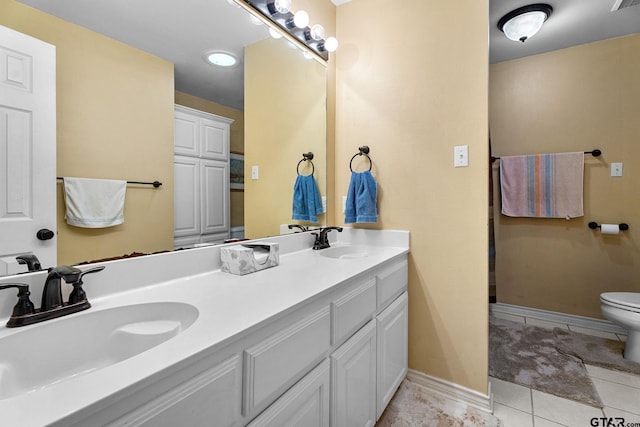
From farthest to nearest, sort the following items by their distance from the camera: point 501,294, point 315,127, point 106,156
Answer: point 501,294
point 315,127
point 106,156

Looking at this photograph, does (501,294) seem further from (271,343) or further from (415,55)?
(271,343)

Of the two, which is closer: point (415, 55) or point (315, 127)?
point (415, 55)

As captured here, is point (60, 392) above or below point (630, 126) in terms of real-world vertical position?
below

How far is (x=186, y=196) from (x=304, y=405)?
0.80 m

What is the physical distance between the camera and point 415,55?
1647 millimetres

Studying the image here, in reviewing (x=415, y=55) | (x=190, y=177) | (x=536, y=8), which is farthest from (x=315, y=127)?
(x=536, y=8)

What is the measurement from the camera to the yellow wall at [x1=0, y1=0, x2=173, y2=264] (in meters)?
0.80

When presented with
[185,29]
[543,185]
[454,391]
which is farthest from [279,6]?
[543,185]

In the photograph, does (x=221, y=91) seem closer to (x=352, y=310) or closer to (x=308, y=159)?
(x=308, y=159)

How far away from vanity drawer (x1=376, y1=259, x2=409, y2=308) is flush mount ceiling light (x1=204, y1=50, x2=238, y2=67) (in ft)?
3.71

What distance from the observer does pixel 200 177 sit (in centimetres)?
112

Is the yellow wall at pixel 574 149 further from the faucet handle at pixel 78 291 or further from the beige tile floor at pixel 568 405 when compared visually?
the faucet handle at pixel 78 291

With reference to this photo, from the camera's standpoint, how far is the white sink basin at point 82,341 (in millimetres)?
598

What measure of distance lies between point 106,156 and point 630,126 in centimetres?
331
